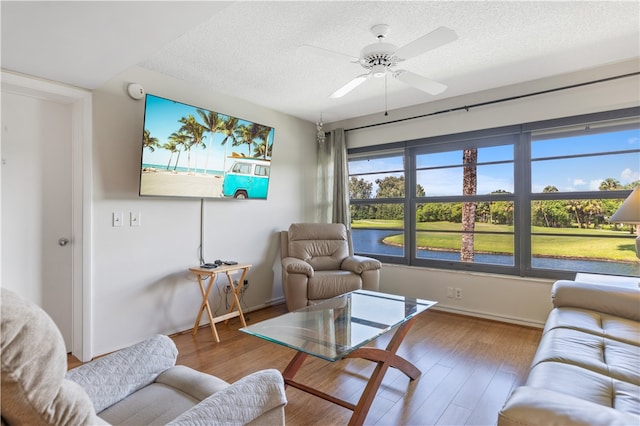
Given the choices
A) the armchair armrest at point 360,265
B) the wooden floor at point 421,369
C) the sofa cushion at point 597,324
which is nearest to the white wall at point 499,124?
the wooden floor at point 421,369

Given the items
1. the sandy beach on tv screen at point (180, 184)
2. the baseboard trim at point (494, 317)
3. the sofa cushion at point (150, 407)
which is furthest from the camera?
the baseboard trim at point (494, 317)

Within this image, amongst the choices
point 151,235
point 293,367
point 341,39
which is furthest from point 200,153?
point 293,367

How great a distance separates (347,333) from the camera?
6.06ft

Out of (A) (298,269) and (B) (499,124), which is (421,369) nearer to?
(A) (298,269)

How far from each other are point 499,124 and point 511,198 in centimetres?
78

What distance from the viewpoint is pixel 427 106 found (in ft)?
12.7

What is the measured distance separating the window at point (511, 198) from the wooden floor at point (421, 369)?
2.66ft

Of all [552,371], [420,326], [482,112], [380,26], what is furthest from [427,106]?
[552,371]

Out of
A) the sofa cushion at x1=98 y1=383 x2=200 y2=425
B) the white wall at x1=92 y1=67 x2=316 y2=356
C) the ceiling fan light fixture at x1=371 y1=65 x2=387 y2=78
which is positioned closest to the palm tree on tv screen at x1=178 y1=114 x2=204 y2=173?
the white wall at x1=92 y1=67 x2=316 y2=356

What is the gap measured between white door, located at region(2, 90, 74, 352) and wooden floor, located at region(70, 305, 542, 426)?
43.1 inches

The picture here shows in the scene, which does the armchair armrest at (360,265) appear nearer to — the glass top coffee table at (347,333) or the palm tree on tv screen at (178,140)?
the glass top coffee table at (347,333)

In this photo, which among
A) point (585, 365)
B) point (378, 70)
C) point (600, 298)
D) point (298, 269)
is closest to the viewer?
point (585, 365)

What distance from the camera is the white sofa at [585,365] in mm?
894

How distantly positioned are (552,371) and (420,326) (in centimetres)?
199
